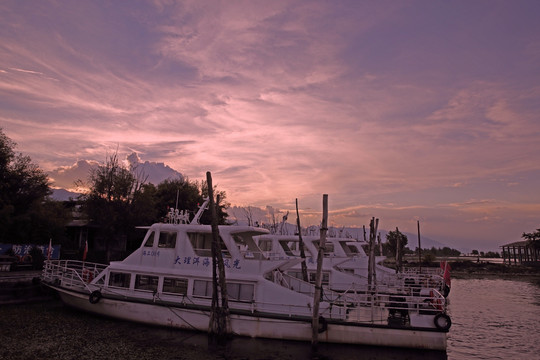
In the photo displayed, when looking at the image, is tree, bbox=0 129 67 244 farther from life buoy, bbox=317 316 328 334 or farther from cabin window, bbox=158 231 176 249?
life buoy, bbox=317 316 328 334

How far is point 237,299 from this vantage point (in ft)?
56.2

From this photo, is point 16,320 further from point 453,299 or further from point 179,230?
point 453,299

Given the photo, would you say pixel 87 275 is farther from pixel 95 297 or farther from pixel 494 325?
pixel 494 325

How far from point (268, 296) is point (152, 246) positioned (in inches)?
259

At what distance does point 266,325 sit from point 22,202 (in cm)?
2817

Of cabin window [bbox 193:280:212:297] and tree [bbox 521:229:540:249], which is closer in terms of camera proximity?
cabin window [bbox 193:280:212:297]

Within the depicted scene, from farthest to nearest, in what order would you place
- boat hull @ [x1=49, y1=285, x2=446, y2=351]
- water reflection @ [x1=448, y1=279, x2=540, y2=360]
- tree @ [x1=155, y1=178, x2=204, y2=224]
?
tree @ [x1=155, y1=178, x2=204, y2=224], water reflection @ [x1=448, y1=279, x2=540, y2=360], boat hull @ [x1=49, y1=285, x2=446, y2=351]

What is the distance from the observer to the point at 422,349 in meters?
14.8

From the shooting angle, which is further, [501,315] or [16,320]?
[501,315]

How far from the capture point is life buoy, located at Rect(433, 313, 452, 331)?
14633mm

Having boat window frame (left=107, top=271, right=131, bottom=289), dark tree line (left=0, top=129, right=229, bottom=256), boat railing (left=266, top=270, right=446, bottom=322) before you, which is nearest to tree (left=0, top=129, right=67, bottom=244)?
dark tree line (left=0, top=129, right=229, bottom=256)

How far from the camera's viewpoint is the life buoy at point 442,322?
14.6 m

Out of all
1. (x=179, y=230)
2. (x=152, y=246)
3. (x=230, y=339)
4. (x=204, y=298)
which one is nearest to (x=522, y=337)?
(x=230, y=339)

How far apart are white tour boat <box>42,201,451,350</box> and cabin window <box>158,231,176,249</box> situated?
0.16 ft
